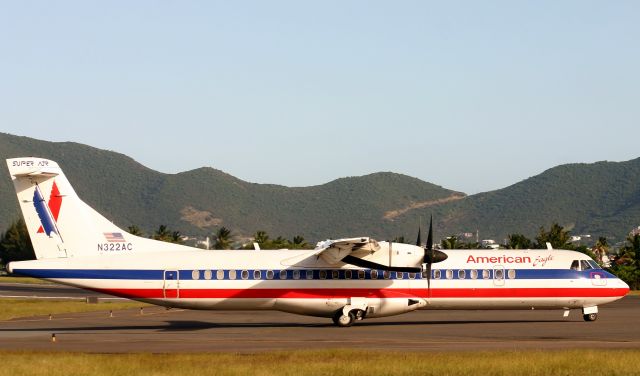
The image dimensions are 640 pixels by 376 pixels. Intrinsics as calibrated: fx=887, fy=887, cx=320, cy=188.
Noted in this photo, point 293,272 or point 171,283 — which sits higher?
point 293,272

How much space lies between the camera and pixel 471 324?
39062 mm

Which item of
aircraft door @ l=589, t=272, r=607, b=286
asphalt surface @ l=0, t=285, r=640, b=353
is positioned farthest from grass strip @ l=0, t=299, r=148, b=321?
aircraft door @ l=589, t=272, r=607, b=286

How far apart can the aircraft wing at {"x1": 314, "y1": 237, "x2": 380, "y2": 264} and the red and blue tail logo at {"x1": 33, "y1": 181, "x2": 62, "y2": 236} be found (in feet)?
35.2

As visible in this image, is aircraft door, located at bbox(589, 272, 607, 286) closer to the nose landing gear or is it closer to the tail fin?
the nose landing gear

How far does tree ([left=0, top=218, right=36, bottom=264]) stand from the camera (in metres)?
146

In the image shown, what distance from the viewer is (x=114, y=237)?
36.9 m

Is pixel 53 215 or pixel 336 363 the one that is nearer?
pixel 336 363

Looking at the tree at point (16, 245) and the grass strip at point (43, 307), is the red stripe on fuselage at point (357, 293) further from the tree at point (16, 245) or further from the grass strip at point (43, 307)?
the tree at point (16, 245)

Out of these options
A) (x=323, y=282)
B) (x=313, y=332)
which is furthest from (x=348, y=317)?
(x=313, y=332)

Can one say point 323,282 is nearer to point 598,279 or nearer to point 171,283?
point 171,283

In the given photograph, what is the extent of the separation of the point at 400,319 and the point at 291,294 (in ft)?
25.7

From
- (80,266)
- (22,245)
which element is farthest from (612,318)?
(22,245)

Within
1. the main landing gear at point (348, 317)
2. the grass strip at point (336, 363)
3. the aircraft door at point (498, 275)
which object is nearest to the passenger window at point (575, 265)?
the aircraft door at point (498, 275)

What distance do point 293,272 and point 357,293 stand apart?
2.83 metres
